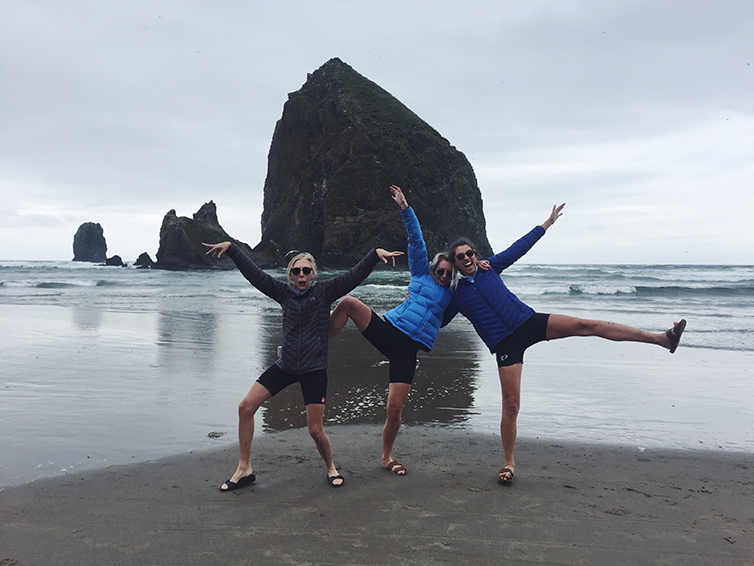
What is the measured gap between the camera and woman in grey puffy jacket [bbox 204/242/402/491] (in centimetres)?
357

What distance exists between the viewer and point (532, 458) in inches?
164

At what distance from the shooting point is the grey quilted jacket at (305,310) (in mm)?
3590

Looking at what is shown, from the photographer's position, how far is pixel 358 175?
174 ft

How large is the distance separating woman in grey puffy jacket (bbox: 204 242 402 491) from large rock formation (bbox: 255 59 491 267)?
4550 cm

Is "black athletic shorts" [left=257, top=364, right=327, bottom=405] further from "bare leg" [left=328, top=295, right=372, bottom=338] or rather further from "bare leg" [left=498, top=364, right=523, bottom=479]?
"bare leg" [left=498, top=364, right=523, bottom=479]

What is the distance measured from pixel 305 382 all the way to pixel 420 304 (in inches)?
43.6

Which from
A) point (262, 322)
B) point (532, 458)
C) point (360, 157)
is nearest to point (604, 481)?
point (532, 458)

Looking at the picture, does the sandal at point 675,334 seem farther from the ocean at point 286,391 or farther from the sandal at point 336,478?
the sandal at point 336,478

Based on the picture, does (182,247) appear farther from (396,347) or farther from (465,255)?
(465,255)

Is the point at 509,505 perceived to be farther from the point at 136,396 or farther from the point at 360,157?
the point at 360,157

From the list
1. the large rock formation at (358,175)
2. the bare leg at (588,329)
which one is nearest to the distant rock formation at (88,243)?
the large rock formation at (358,175)

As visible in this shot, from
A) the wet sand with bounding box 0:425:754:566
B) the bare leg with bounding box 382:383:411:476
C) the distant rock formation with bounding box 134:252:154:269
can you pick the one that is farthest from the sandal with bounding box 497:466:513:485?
the distant rock formation with bounding box 134:252:154:269

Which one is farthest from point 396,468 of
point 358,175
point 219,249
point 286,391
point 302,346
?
point 358,175

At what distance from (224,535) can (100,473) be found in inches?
56.0
